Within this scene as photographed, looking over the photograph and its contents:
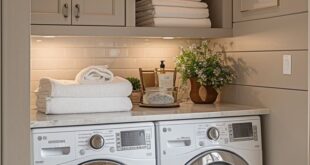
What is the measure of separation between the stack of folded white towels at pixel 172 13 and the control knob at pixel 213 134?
2.23ft

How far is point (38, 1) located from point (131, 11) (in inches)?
20.9

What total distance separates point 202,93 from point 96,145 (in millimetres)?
966

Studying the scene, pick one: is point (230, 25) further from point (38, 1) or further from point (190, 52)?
point (38, 1)

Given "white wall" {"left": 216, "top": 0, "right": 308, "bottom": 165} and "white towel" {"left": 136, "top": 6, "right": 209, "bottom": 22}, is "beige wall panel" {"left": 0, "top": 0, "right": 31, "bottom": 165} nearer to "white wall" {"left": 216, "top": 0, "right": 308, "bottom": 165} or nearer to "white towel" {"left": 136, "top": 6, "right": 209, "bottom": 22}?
"white towel" {"left": 136, "top": 6, "right": 209, "bottom": 22}

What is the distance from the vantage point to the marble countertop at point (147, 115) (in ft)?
7.52

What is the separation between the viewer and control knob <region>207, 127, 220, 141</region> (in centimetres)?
261

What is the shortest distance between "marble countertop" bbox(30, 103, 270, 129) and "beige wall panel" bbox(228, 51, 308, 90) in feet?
0.58

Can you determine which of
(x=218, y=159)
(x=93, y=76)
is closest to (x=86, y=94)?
(x=93, y=76)

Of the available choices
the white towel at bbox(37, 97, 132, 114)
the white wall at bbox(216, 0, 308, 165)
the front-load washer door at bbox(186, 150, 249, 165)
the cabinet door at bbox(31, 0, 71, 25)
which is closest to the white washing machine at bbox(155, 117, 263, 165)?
the front-load washer door at bbox(186, 150, 249, 165)

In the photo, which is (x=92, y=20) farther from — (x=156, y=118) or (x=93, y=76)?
(x=156, y=118)

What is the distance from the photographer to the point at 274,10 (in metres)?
2.71

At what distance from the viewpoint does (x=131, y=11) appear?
2758 millimetres

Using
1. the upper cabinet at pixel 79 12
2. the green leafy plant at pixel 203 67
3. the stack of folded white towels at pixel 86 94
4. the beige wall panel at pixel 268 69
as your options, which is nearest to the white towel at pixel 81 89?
the stack of folded white towels at pixel 86 94

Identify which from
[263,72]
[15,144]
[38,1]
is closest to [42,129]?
[15,144]
